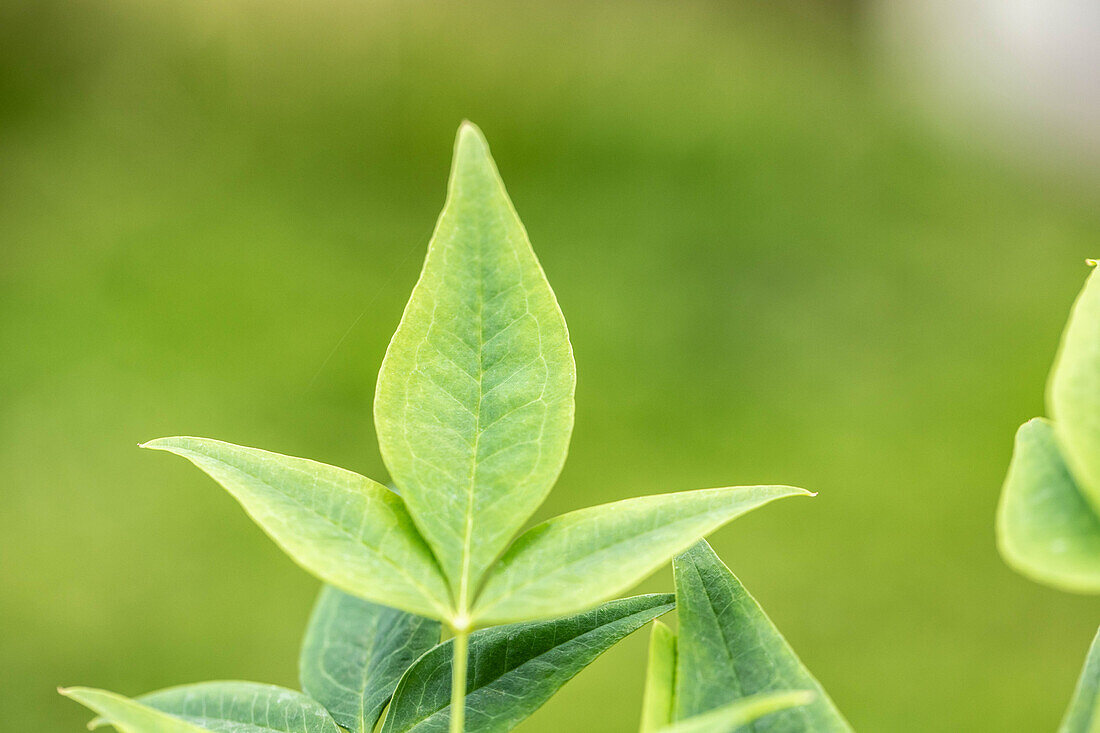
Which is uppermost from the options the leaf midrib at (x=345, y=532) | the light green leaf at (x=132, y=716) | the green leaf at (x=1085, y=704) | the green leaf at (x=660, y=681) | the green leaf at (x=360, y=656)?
the leaf midrib at (x=345, y=532)

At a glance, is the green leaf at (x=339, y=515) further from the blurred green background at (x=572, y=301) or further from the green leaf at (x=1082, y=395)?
the blurred green background at (x=572, y=301)

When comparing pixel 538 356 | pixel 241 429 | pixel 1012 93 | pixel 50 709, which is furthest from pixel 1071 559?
pixel 1012 93

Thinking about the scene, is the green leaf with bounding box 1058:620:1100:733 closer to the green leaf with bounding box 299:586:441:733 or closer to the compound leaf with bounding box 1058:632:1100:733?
the compound leaf with bounding box 1058:632:1100:733

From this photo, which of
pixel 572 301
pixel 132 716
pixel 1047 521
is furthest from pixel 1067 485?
pixel 572 301

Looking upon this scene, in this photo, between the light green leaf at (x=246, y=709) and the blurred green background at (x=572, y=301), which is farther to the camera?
the blurred green background at (x=572, y=301)

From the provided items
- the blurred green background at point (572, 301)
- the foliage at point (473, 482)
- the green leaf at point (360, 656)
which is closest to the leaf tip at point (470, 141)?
the foliage at point (473, 482)

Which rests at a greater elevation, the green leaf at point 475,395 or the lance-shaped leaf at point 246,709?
the green leaf at point 475,395

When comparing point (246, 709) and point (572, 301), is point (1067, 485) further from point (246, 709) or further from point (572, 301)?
point (572, 301)
